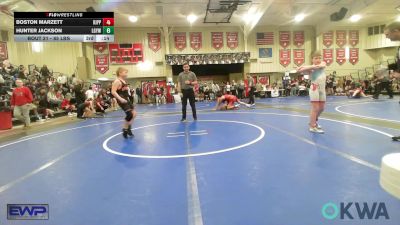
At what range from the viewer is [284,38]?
73.9 feet

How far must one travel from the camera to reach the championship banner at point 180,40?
2130 centimetres

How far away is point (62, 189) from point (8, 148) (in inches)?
134

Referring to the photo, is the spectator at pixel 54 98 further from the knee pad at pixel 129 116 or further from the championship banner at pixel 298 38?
the championship banner at pixel 298 38

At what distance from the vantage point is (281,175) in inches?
116

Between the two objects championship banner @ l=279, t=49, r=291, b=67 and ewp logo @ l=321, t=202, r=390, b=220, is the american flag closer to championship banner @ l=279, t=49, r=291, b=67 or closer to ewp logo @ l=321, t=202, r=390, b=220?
championship banner @ l=279, t=49, r=291, b=67

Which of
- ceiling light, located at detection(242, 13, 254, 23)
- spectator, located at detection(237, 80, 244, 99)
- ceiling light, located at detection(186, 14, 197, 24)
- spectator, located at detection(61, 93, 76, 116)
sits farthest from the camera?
spectator, located at detection(237, 80, 244, 99)

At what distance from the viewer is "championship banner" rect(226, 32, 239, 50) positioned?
72.2 feet

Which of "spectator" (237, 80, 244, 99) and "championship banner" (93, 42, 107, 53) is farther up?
"championship banner" (93, 42, 107, 53)

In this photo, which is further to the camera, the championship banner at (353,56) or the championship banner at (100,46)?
the championship banner at (353,56)

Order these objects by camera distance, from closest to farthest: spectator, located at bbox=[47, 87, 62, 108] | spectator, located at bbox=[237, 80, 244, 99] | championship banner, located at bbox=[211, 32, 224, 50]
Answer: spectator, located at bbox=[47, 87, 62, 108] < spectator, located at bbox=[237, 80, 244, 99] < championship banner, located at bbox=[211, 32, 224, 50]

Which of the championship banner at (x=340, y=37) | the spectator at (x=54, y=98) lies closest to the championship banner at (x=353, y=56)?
the championship banner at (x=340, y=37)

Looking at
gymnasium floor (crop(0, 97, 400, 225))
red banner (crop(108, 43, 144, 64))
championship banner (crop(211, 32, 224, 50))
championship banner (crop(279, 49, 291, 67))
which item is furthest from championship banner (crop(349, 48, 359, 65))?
gymnasium floor (crop(0, 97, 400, 225))

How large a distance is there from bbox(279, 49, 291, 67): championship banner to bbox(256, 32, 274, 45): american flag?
128cm

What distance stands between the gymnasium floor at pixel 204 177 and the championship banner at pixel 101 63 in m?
16.5
